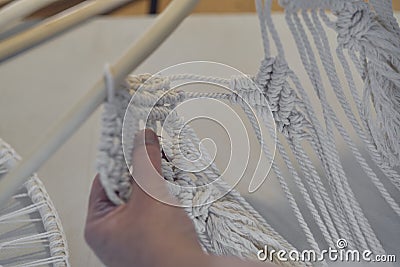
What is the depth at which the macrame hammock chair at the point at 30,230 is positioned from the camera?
74 cm

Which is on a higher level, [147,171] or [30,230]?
[147,171]

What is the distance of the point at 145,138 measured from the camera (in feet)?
1.77

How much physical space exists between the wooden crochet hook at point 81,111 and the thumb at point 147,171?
9cm

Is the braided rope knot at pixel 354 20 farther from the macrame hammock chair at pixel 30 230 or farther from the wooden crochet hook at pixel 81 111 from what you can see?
the macrame hammock chair at pixel 30 230

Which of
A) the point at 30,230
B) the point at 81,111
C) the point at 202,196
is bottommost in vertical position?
the point at 30,230

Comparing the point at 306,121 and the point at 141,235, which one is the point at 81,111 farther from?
the point at 306,121

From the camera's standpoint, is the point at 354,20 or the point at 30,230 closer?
the point at 354,20

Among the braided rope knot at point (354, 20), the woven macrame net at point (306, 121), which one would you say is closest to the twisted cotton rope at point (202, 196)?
the woven macrame net at point (306, 121)

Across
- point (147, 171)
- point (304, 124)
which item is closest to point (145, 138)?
point (147, 171)

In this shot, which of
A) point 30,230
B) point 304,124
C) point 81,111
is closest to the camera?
point 81,111

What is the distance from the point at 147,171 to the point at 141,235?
8cm

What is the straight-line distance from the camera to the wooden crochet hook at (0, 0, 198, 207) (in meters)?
0.43

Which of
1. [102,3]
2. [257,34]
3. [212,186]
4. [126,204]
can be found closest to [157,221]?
[126,204]

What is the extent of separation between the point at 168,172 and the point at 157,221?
0.13 m
